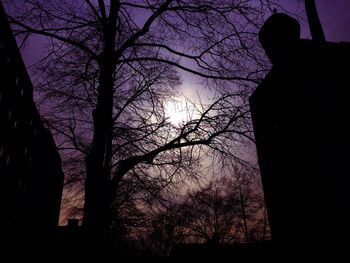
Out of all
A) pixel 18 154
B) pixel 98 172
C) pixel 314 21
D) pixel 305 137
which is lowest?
pixel 98 172

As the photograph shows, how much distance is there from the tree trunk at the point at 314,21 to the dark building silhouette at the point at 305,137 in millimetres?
4048

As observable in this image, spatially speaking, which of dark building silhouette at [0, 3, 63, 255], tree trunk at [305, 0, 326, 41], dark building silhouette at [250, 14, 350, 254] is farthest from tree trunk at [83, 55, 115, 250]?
tree trunk at [305, 0, 326, 41]

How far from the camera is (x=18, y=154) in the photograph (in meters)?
12.0

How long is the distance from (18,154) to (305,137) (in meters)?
11.3

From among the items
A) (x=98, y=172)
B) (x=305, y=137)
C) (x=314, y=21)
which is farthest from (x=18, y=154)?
(x=314, y=21)

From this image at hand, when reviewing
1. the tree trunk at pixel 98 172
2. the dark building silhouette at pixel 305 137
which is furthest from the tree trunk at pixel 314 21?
the tree trunk at pixel 98 172

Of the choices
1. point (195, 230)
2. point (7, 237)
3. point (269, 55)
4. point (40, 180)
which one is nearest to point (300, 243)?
point (269, 55)

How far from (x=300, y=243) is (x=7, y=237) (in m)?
10.9

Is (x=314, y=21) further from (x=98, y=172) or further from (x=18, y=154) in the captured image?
(x=18, y=154)

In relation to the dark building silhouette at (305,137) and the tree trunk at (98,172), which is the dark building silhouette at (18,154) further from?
the dark building silhouette at (305,137)

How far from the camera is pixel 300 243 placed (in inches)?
345

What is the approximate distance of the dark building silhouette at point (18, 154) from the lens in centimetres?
970

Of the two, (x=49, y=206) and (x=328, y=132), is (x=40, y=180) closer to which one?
(x=49, y=206)

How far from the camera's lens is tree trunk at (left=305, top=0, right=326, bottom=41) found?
14367mm
